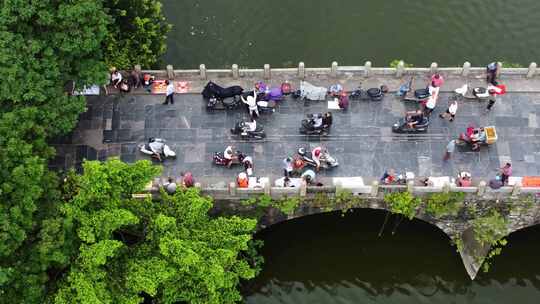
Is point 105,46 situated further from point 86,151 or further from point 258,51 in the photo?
point 258,51

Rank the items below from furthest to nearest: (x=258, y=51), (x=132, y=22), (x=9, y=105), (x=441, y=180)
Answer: (x=258, y=51) → (x=132, y=22) → (x=441, y=180) → (x=9, y=105)

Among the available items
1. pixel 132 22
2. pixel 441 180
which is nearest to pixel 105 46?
pixel 132 22

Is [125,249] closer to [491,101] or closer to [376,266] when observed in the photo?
[376,266]

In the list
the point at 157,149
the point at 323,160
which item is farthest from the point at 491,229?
the point at 157,149

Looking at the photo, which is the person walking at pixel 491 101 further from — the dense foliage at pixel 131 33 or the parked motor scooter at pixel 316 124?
the dense foliage at pixel 131 33

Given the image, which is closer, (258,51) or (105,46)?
(105,46)

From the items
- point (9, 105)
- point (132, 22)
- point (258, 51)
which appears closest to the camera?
point (9, 105)

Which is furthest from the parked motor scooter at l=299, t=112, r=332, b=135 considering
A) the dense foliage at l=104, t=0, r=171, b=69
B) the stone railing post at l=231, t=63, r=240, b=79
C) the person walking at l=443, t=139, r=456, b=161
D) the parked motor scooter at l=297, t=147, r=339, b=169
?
the dense foliage at l=104, t=0, r=171, b=69
